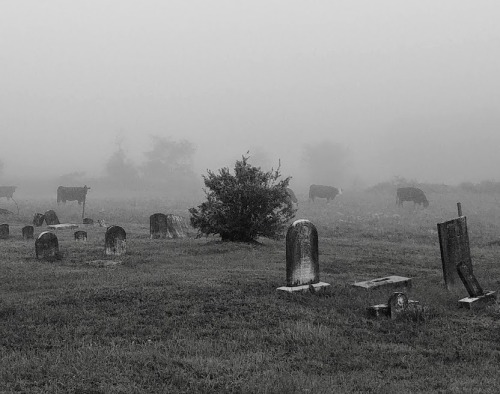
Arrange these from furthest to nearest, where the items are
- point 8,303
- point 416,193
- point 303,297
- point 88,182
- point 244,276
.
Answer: point 88,182
point 416,193
point 244,276
point 303,297
point 8,303

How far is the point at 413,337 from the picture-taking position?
8.40 meters

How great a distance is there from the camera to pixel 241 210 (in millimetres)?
23625

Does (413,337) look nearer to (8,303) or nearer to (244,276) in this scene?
(244,276)

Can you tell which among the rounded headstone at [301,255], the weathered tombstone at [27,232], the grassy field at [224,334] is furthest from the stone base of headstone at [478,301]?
the weathered tombstone at [27,232]

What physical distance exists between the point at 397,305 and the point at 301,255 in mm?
3044

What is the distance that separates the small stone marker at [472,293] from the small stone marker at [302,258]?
10.4ft

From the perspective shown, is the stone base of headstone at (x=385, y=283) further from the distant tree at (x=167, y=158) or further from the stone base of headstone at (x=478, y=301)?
the distant tree at (x=167, y=158)

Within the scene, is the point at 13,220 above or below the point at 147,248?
above

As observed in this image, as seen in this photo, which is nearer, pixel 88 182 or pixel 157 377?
pixel 157 377

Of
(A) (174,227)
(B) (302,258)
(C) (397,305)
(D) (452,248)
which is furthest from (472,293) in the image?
(A) (174,227)

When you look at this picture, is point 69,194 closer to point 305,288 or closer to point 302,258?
point 302,258

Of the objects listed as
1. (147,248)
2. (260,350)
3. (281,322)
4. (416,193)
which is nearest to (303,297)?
(281,322)

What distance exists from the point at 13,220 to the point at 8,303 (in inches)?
1142

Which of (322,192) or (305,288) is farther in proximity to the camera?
(322,192)
